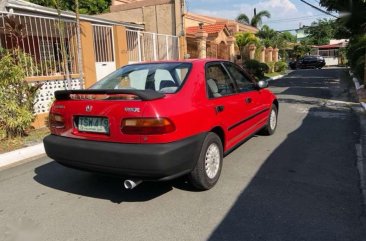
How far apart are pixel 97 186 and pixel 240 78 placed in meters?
2.72

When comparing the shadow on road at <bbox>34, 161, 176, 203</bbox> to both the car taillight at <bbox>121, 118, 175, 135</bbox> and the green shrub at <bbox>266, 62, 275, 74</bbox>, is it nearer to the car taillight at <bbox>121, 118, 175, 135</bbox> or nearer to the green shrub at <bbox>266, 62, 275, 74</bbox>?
the car taillight at <bbox>121, 118, 175, 135</bbox>

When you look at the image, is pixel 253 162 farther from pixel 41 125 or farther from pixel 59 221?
pixel 41 125

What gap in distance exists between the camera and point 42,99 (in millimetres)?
8766

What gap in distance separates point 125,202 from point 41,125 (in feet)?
17.7

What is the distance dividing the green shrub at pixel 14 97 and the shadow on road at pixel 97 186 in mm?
2096

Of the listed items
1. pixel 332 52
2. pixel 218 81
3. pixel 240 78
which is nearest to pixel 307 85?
pixel 240 78

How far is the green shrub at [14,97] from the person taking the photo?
6891 mm

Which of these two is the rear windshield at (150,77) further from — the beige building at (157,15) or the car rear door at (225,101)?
the beige building at (157,15)

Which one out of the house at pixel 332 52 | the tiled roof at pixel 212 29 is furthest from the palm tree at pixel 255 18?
the tiled roof at pixel 212 29

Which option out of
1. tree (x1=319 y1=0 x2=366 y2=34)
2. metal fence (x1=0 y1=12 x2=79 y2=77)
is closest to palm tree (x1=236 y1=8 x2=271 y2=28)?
tree (x1=319 y1=0 x2=366 y2=34)

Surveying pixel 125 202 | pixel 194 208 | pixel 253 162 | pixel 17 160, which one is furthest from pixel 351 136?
pixel 17 160

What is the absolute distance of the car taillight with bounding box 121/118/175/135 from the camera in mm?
3607

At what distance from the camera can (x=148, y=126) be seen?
3.62 meters

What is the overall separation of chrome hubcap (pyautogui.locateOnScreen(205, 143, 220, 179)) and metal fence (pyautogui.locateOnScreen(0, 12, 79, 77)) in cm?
515
